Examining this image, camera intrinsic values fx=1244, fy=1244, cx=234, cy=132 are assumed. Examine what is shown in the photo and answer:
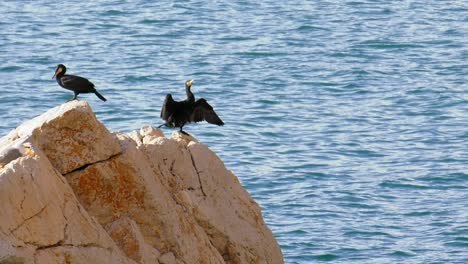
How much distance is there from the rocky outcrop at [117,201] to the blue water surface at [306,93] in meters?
6.50

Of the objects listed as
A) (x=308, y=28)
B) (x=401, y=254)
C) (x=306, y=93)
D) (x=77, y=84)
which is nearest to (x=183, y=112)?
(x=77, y=84)

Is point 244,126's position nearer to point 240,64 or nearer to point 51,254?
point 240,64

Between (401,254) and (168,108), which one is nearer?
(168,108)

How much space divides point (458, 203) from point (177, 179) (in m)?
11.7

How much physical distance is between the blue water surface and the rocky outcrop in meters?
6.50

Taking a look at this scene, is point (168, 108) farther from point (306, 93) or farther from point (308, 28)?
point (308, 28)

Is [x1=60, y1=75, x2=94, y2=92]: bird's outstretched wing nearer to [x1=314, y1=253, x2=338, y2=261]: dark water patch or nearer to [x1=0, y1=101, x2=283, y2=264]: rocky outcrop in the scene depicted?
[x1=0, y1=101, x2=283, y2=264]: rocky outcrop

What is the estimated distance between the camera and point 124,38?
1676 inches

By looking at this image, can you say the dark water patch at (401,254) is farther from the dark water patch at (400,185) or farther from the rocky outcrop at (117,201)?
the rocky outcrop at (117,201)

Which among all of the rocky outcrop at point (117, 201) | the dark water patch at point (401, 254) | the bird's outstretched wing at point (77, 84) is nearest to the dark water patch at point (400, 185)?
the dark water patch at point (401, 254)

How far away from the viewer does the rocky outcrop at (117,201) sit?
38.9 feet

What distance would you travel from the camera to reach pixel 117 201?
42.9 feet

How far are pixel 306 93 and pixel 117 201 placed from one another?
21451mm

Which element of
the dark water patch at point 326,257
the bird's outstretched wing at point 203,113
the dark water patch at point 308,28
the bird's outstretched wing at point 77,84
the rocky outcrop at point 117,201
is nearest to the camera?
the rocky outcrop at point 117,201
